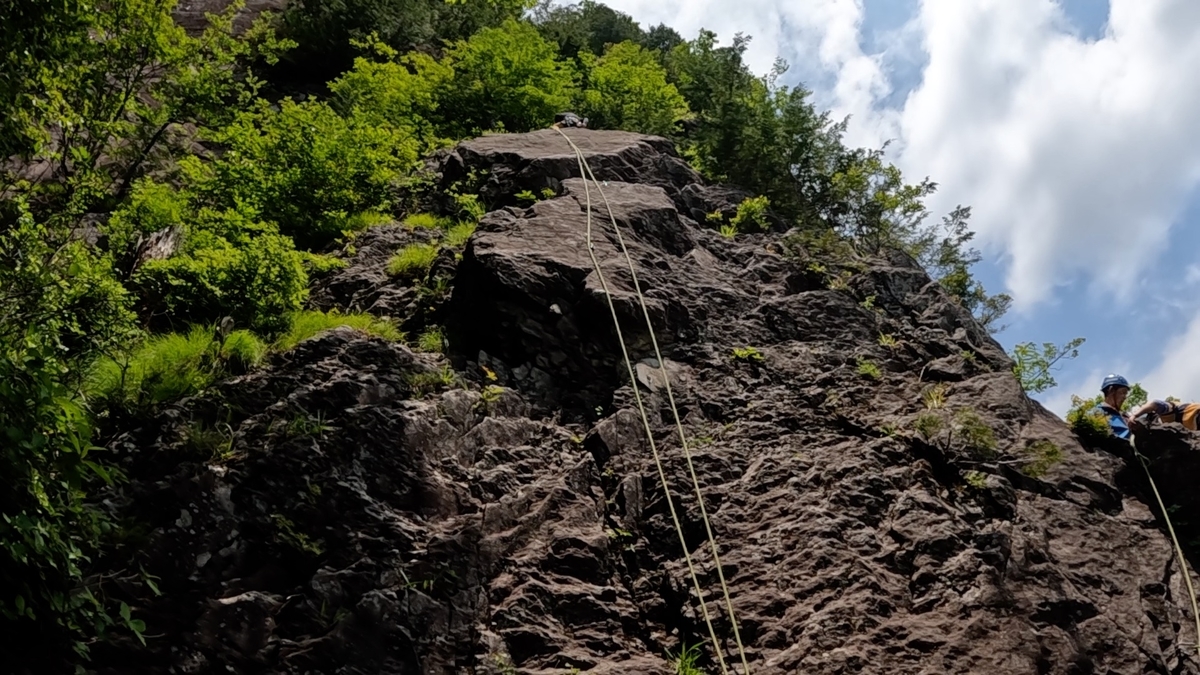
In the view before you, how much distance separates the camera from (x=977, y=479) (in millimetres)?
6090

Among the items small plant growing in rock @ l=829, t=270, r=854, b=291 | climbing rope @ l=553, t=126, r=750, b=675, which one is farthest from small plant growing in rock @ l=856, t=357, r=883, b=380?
climbing rope @ l=553, t=126, r=750, b=675

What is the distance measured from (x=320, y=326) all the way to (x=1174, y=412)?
25.7 feet

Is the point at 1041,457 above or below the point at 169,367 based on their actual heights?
above

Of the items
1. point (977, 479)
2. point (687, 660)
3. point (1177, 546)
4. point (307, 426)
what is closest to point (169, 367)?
point (307, 426)

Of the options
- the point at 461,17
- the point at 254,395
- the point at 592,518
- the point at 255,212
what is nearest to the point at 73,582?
the point at 254,395

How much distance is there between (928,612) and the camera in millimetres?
5145

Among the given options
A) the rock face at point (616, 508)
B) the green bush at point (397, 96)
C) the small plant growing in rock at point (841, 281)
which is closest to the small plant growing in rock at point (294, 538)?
the rock face at point (616, 508)

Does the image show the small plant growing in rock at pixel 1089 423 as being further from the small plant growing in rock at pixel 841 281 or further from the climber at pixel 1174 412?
the small plant growing in rock at pixel 841 281

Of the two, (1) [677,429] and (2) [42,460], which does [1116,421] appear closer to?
(1) [677,429]

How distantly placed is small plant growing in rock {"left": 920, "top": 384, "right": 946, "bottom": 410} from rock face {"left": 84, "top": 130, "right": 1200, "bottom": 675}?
0.09ft

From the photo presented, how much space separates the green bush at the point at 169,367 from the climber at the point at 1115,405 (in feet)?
23.1

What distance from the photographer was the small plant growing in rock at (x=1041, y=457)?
6.26 m

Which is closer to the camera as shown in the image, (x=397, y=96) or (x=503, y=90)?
(x=397, y=96)

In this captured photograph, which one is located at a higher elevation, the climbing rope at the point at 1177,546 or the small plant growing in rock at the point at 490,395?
the climbing rope at the point at 1177,546
